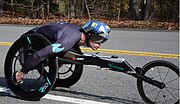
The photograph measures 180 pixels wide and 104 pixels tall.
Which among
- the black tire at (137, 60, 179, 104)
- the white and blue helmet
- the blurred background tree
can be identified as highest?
the blurred background tree

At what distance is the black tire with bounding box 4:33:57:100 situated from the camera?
3795mm

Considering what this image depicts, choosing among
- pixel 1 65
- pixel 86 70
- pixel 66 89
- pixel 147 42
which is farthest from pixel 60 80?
pixel 147 42

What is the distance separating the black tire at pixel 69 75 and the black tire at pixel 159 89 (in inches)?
40.4

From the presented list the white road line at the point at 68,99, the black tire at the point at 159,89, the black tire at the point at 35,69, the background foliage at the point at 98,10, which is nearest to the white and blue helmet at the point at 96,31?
the black tire at the point at 35,69

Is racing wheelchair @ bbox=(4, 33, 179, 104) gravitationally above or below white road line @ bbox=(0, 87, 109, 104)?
above

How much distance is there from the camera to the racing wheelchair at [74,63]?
377cm

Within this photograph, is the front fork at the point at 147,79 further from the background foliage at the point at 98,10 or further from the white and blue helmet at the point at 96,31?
the background foliage at the point at 98,10

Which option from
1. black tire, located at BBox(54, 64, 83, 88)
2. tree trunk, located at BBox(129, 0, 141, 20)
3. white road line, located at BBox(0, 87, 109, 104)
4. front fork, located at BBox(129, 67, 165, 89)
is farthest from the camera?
tree trunk, located at BBox(129, 0, 141, 20)

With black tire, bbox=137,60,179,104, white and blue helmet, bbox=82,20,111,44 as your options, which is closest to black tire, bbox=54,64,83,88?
white and blue helmet, bbox=82,20,111,44

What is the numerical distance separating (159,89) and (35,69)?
1650 millimetres

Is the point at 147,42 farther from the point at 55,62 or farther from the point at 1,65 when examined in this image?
the point at 55,62

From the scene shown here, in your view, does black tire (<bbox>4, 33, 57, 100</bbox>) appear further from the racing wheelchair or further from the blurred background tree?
the blurred background tree

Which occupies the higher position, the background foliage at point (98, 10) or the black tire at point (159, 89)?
the background foliage at point (98, 10)

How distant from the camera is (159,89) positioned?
3.97 m
